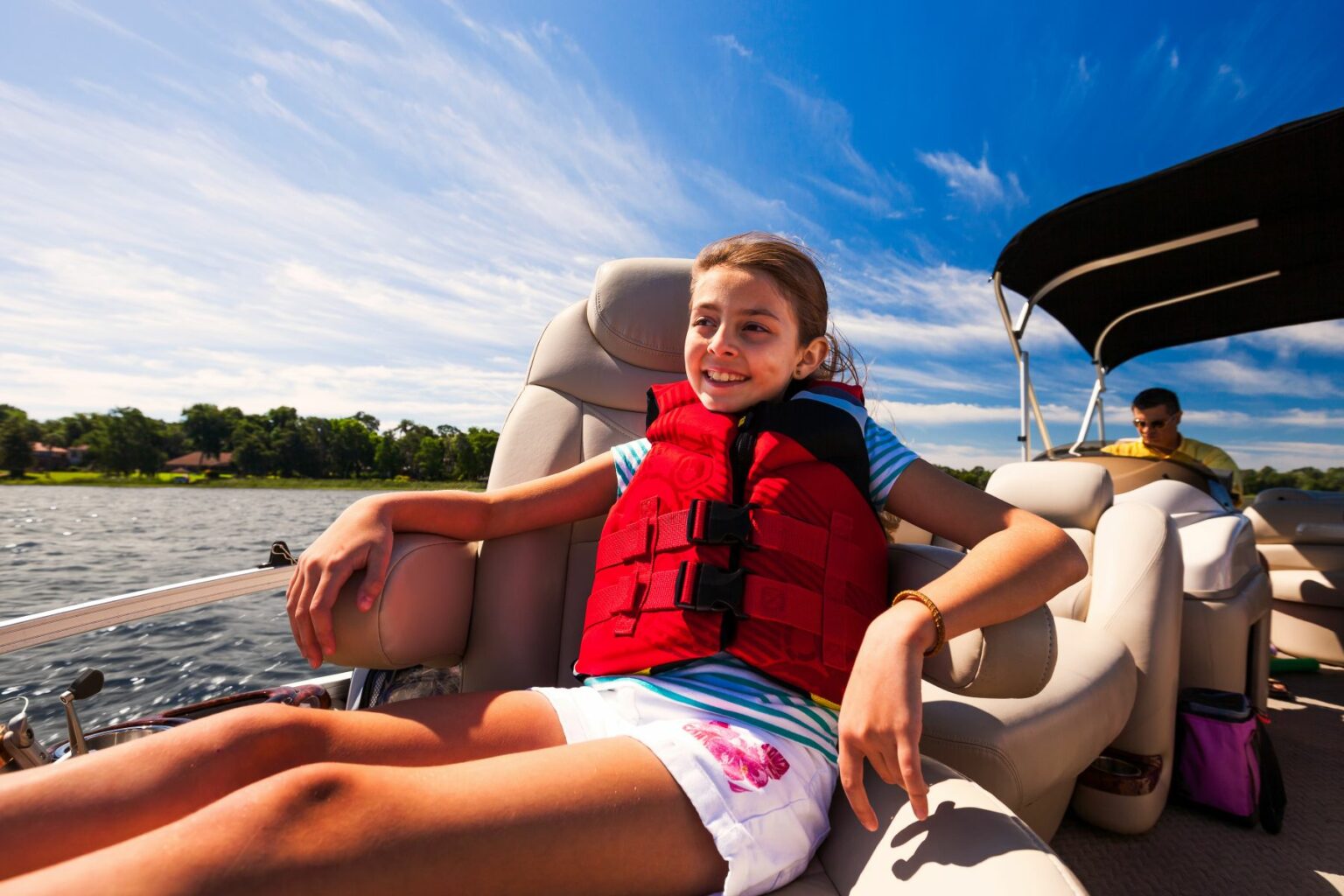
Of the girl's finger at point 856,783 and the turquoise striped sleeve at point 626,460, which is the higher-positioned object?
the turquoise striped sleeve at point 626,460

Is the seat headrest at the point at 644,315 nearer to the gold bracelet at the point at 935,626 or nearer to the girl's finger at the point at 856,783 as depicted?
the gold bracelet at the point at 935,626

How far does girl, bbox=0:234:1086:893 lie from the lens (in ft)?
2.48

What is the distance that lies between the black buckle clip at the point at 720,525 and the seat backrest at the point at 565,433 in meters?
0.54

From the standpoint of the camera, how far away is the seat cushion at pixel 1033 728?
131 cm

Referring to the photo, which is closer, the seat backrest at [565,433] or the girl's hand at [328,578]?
the girl's hand at [328,578]

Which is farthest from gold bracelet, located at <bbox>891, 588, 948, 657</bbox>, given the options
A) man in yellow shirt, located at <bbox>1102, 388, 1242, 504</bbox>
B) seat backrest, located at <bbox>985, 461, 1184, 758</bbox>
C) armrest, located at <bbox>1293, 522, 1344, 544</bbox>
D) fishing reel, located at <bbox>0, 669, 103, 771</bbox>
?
armrest, located at <bbox>1293, 522, 1344, 544</bbox>

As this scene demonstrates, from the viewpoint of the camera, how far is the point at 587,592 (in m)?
1.67

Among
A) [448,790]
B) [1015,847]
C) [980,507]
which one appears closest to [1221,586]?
[980,507]

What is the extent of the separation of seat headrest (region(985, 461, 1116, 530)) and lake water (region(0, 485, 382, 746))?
2477mm

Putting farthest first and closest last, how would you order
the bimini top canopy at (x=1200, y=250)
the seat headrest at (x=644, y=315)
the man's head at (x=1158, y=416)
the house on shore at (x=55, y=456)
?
the house on shore at (x=55, y=456), the man's head at (x=1158, y=416), the bimini top canopy at (x=1200, y=250), the seat headrest at (x=644, y=315)

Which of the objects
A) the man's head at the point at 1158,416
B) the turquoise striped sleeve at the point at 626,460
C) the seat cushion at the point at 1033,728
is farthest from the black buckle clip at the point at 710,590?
the man's head at the point at 1158,416

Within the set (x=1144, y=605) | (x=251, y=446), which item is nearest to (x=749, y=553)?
(x=1144, y=605)

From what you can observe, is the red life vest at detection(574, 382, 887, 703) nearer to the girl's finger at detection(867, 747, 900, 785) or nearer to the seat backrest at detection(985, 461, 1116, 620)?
the girl's finger at detection(867, 747, 900, 785)

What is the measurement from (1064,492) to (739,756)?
2.07 m
